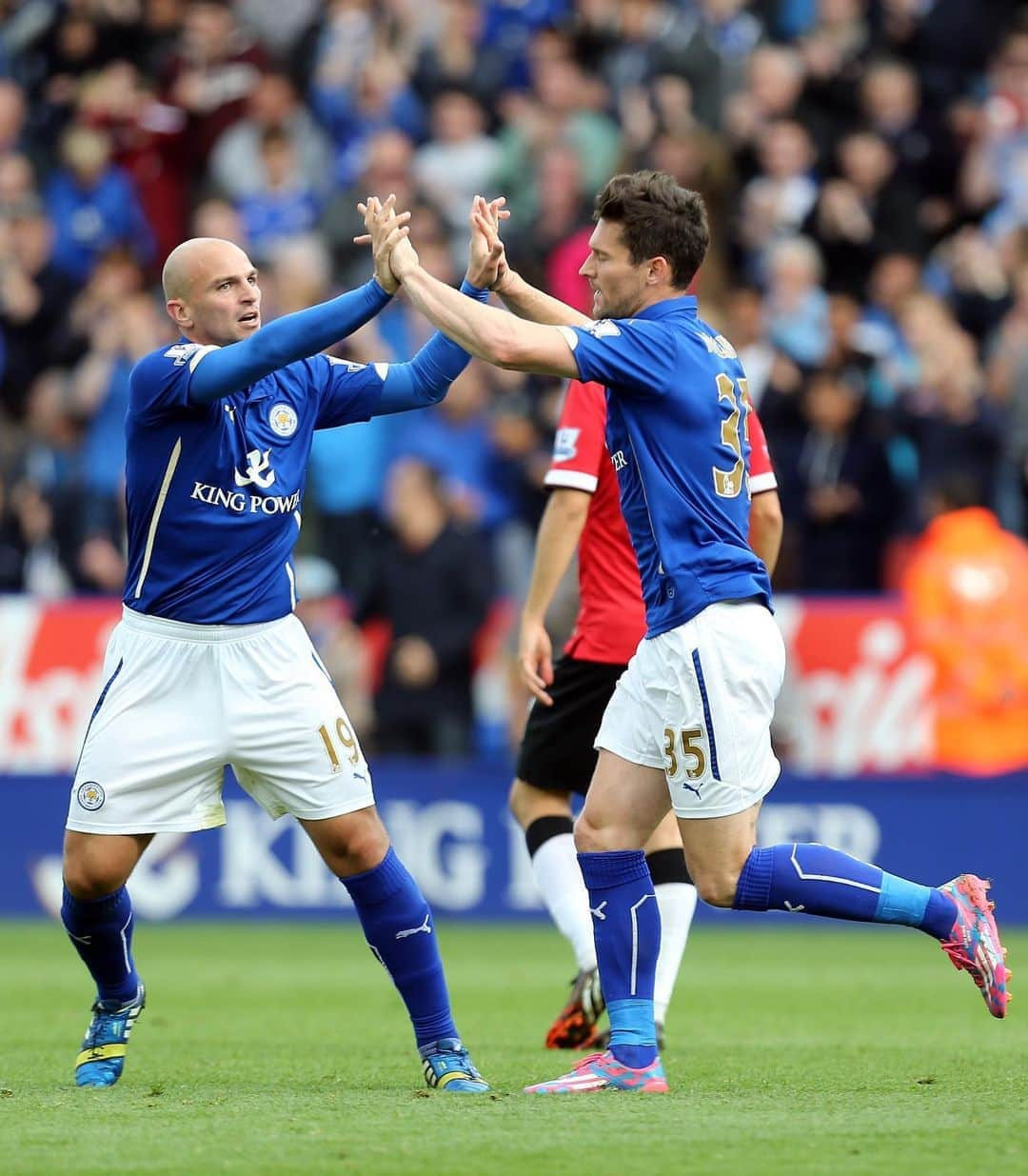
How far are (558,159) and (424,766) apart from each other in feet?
15.1

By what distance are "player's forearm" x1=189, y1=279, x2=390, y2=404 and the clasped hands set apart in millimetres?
90

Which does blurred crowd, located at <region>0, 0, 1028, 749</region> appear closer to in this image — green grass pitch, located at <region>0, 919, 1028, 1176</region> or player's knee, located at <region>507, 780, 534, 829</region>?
green grass pitch, located at <region>0, 919, 1028, 1176</region>

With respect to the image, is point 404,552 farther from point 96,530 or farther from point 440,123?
point 440,123

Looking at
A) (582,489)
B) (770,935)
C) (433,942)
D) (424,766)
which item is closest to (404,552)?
(424,766)

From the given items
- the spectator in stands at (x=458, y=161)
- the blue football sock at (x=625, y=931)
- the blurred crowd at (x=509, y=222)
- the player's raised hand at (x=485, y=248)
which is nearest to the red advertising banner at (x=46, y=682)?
the blurred crowd at (x=509, y=222)

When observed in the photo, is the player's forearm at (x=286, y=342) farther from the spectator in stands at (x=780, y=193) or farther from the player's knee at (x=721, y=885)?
the spectator in stands at (x=780, y=193)

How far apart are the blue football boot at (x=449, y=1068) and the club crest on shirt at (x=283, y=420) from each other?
1.89m

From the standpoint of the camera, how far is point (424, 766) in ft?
42.8

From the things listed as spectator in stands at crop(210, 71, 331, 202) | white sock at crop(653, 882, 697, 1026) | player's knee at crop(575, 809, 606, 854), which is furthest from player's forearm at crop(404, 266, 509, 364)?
spectator in stands at crop(210, 71, 331, 202)

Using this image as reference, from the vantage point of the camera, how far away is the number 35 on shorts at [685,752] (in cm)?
610

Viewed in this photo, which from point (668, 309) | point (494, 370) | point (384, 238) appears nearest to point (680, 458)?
point (668, 309)

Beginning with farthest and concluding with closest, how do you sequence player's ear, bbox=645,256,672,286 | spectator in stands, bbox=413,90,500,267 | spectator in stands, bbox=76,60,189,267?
spectator in stands, bbox=76,60,189,267
spectator in stands, bbox=413,90,500,267
player's ear, bbox=645,256,672,286

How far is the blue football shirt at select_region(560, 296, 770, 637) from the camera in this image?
6.09 m

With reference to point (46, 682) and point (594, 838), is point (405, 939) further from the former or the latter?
point (46, 682)
